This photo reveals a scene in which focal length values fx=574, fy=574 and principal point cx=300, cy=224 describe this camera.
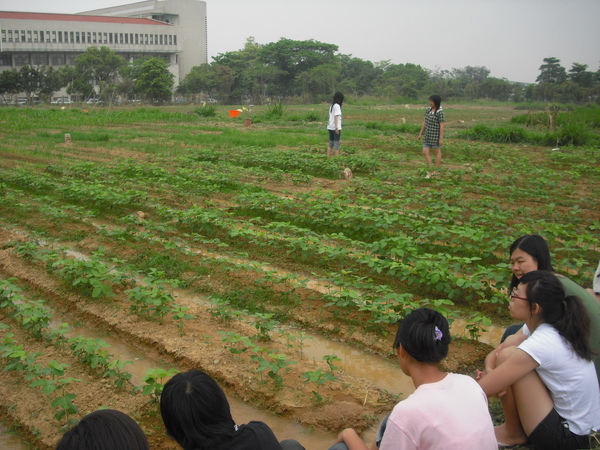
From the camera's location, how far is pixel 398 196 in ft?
30.6

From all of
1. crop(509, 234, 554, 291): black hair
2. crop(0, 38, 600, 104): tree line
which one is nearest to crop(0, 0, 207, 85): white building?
crop(0, 38, 600, 104): tree line

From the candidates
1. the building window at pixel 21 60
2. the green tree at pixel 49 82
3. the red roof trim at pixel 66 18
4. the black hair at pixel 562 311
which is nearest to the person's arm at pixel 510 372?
the black hair at pixel 562 311

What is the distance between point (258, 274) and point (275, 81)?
181 feet

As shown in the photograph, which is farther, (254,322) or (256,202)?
(256,202)

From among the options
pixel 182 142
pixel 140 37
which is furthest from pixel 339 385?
pixel 140 37

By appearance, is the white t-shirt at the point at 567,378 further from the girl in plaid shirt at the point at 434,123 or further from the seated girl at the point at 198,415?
the girl in plaid shirt at the point at 434,123

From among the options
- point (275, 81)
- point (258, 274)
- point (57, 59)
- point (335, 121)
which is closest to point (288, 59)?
point (275, 81)

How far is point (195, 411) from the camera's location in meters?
2.42

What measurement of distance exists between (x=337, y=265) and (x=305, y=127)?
56.9ft

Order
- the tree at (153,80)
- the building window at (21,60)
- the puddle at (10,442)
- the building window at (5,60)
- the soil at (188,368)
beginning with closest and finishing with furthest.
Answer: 1. the puddle at (10,442)
2. the soil at (188,368)
3. the tree at (153,80)
4. the building window at (5,60)
5. the building window at (21,60)

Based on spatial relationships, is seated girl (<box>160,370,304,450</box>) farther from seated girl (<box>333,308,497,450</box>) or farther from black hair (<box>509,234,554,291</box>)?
black hair (<box>509,234,554,291</box>)

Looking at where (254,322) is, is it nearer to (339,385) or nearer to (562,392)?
(339,385)

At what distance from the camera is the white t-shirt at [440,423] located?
2.53 m

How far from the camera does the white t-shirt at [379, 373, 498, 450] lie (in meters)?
2.53
